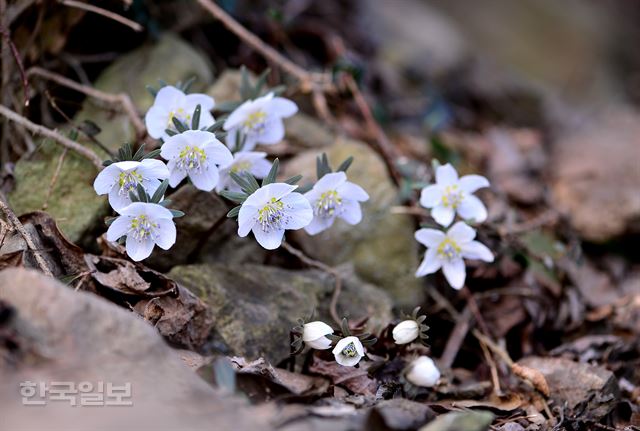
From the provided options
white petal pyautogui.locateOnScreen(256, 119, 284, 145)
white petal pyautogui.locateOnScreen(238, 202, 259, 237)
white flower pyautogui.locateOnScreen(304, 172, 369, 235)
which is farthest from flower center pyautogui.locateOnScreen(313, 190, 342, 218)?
white petal pyautogui.locateOnScreen(256, 119, 284, 145)

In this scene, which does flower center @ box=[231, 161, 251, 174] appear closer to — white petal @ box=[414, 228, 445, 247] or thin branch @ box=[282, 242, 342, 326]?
thin branch @ box=[282, 242, 342, 326]

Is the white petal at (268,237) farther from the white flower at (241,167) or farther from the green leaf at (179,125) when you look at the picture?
the green leaf at (179,125)

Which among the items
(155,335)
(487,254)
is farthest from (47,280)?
(487,254)

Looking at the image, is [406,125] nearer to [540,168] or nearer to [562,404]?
[540,168]

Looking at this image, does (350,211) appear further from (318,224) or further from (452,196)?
(452,196)

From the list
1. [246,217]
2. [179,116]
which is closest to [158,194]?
[246,217]

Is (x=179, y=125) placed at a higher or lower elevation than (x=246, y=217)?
higher

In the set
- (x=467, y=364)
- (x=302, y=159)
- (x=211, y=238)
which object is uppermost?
(x=302, y=159)
